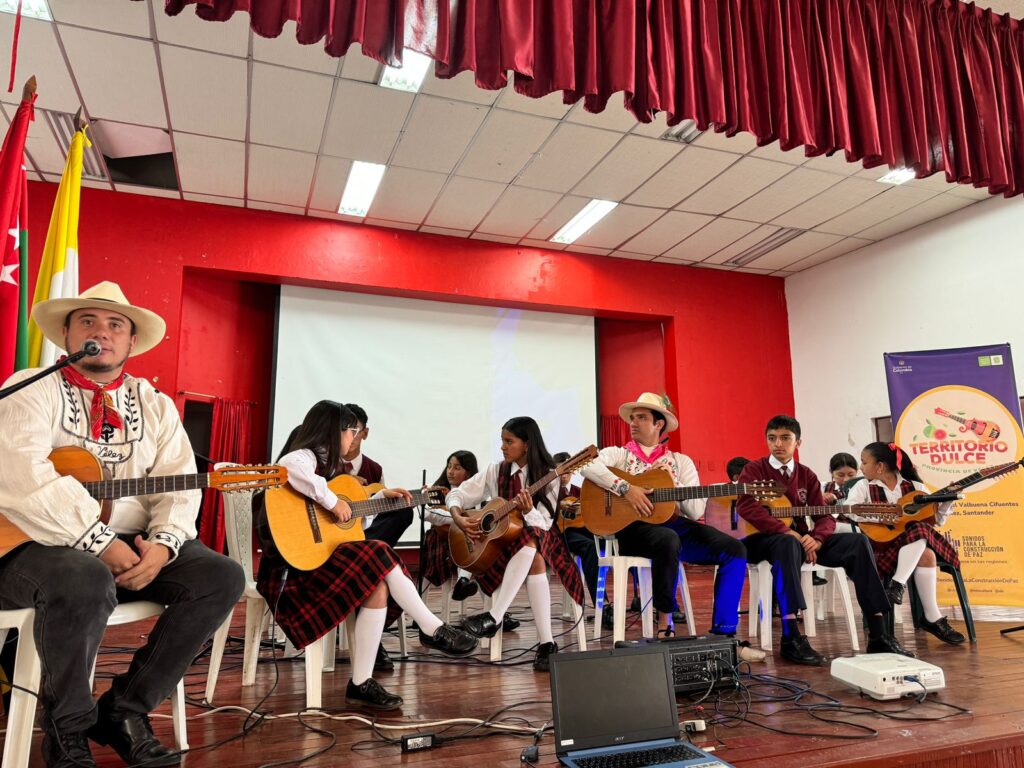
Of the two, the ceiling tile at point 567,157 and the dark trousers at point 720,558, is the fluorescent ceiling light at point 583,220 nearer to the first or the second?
the ceiling tile at point 567,157

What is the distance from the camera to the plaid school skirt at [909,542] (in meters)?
3.88

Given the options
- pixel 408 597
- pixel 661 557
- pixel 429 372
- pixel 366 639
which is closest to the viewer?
pixel 366 639

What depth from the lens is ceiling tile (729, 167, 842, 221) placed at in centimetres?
563

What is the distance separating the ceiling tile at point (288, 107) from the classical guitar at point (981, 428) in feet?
15.6

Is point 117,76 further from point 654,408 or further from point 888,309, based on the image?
point 888,309

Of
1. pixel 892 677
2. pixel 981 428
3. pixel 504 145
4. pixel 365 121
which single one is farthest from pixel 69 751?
pixel 981 428

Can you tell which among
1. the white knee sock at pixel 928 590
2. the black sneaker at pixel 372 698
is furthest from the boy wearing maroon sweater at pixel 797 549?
the black sneaker at pixel 372 698

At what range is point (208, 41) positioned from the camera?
4.01 meters

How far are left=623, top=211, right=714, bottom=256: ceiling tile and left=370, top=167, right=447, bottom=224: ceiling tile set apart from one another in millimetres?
2148

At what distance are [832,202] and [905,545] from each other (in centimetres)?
341

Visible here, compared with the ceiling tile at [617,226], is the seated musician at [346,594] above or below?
below

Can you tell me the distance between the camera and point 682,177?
5.68 metres

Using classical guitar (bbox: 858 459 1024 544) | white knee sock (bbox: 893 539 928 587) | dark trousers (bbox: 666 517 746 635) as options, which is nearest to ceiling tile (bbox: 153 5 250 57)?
dark trousers (bbox: 666 517 746 635)

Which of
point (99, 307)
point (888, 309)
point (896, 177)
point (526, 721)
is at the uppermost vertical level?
point (896, 177)
